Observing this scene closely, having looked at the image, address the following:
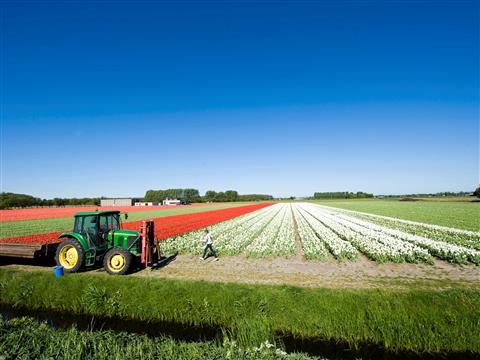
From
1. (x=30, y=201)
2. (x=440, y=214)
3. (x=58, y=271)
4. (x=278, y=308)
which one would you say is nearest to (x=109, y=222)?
(x=58, y=271)

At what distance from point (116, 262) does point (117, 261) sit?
0.08 metres

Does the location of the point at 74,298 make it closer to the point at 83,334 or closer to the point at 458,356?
the point at 83,334

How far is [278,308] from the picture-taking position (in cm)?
914

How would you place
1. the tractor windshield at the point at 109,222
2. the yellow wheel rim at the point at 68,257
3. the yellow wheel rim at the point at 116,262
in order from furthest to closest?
the tractor windshield at the point at 109,222 < the yellow wheel rim at the point at 68,257 < the yellow wheel rim at the point at 116,262

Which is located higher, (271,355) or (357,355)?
(271,355)

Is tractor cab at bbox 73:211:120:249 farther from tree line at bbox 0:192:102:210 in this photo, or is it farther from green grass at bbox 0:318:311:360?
tree line at bbox 0:192:102:210

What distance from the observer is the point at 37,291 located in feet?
37.4

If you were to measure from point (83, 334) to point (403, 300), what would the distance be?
983 cm

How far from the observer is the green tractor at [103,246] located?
13102 millimetres

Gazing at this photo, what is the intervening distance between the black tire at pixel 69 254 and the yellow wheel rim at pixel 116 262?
1.29m

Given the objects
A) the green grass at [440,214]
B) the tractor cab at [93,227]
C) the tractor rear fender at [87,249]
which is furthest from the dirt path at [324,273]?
the green grass at [440,214]

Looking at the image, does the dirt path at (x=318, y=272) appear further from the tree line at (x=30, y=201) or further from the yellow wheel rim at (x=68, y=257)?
the tree line at (x=30, y=201)

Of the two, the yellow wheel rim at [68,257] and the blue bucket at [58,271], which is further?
the yellow wheel rim at [68,257]

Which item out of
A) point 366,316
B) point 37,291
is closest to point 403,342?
point 366,316
